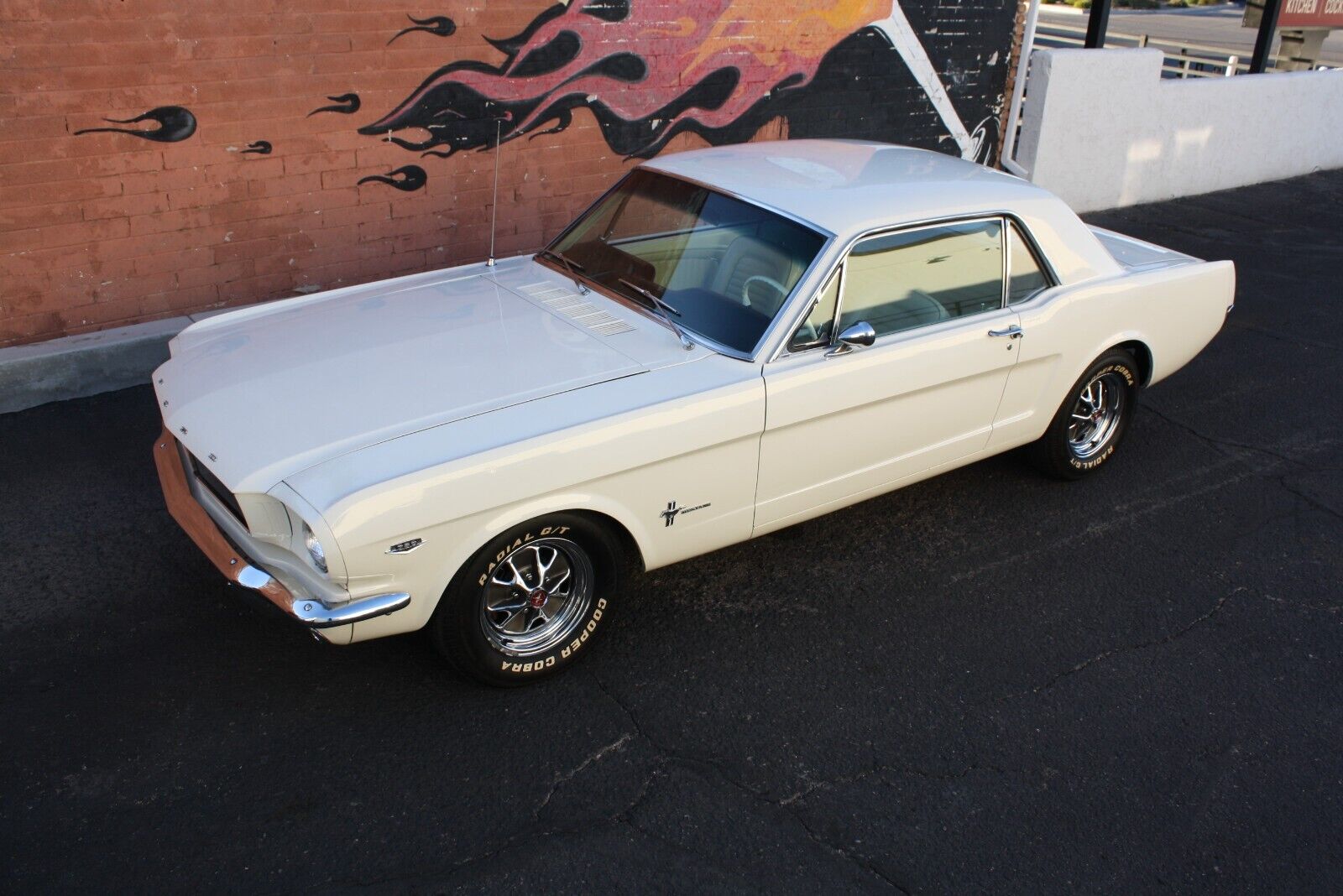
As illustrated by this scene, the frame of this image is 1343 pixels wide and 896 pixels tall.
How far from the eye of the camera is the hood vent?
13.9 ft

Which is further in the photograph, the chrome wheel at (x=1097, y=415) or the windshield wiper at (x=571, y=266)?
the chrome wheel at (x=1097, y=415)

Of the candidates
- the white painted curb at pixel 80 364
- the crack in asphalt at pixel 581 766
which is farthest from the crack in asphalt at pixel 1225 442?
the white painted curb at pixel 80 364

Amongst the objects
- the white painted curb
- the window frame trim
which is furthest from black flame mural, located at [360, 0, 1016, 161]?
the window frame trim

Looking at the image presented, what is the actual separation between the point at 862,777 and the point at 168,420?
273 cm

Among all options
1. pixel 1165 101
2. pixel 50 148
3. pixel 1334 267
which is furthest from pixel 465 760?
pixel 1165 101

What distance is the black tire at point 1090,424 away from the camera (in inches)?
204

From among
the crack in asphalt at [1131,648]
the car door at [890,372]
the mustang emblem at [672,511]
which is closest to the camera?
the mustang emblem at [672,511]

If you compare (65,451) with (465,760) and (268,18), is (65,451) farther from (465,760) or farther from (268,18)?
(465,760)

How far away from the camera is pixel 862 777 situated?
3561 mm

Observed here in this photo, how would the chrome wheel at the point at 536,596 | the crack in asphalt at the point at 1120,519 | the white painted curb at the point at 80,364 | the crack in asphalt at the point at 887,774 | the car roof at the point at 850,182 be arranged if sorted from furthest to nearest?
1. the white painted curb at the point at 80,364
2. the crack in asphalt at the point at 1120,519
3. the car roof at the point at 850,182
4. the chrome wheel at the point at 536,596
5. the crack in asphalt at the point at 887,774

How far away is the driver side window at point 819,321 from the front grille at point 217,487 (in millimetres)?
2058

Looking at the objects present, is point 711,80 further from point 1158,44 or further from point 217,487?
point 1158,44

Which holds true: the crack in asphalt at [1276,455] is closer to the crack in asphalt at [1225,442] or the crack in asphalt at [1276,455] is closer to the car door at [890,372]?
the crack in asphalt at [1225,442]

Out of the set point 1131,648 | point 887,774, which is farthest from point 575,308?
point 1131,648
